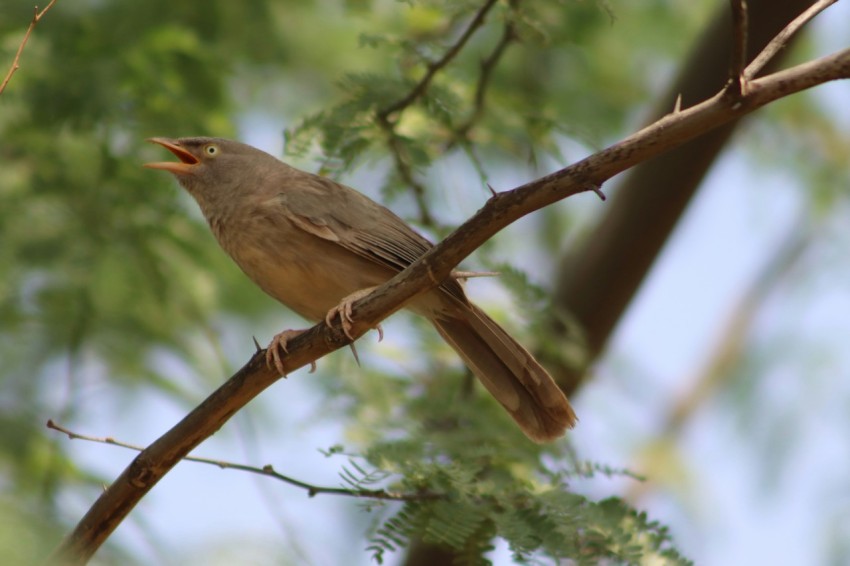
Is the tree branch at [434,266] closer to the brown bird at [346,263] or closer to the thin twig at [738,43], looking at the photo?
the thin twig at [738,43]

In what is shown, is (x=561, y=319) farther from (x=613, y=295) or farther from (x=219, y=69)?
(x=219, y=69)

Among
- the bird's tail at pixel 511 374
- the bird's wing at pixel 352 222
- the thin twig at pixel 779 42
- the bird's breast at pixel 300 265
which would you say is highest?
the bird's wing at pixel 352 222

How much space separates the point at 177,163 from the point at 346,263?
1161mm

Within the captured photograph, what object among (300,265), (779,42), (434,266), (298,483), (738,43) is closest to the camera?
(738,43)

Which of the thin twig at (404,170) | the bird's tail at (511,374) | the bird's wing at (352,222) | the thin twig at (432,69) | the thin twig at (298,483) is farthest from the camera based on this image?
the thin twig at (404,170)

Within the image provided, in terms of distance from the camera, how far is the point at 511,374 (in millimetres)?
4145

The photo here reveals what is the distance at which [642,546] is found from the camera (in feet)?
11.6

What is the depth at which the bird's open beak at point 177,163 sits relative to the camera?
482cm

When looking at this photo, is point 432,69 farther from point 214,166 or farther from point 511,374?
point 511,374

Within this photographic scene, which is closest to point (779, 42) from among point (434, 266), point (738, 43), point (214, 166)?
point (738, 43)

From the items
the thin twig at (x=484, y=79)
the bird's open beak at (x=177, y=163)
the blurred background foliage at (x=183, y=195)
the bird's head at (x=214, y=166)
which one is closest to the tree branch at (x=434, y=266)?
the blurred background foliage at (x=183, y=195)

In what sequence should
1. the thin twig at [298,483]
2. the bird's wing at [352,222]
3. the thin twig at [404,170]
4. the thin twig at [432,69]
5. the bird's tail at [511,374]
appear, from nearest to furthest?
the thin twig at [298,483] < the bird's tail at [511,374] < the bird's wing at [352,222] < the thin twig at [432,69] < the thin twig at [404,170]

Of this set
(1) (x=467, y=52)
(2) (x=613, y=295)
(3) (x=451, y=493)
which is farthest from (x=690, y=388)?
(3) (x=451, y=493)

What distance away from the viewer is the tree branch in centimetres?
244
